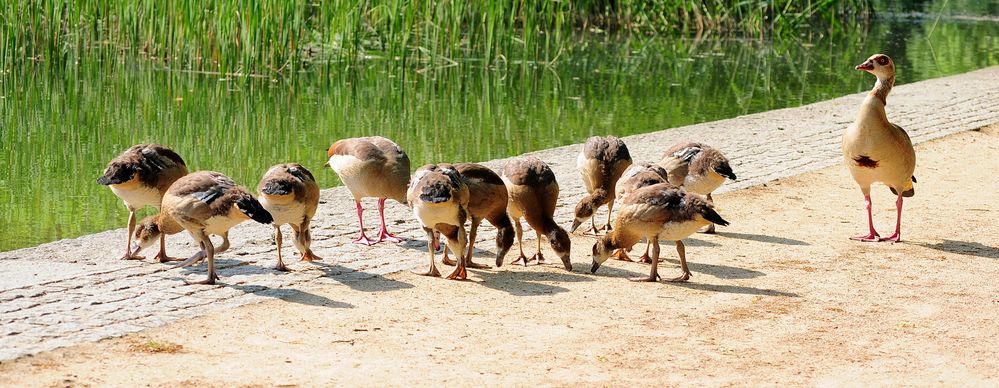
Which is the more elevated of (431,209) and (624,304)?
(431,209)

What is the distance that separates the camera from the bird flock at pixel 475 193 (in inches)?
309

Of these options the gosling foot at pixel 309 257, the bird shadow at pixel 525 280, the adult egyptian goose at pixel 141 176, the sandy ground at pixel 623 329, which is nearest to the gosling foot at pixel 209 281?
the sandy ground at pixel 623 329

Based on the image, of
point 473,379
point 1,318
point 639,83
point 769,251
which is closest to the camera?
point 473,379

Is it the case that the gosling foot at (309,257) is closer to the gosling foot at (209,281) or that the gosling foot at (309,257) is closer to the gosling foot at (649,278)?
the gosling foot at (209,281)

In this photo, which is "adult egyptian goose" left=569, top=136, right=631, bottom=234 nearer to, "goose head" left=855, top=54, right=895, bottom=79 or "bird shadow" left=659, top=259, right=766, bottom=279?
"bird shadow" left=659, top=259, right=766, bottom=279

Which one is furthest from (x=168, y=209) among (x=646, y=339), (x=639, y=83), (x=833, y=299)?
(x=639, y=83)

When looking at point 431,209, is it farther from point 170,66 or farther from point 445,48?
point 445,48

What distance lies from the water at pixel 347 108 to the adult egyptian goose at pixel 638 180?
4.34 meters

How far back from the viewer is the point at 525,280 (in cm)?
846

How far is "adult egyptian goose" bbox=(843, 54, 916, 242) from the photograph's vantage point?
379 inches

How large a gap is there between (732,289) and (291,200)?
304cm

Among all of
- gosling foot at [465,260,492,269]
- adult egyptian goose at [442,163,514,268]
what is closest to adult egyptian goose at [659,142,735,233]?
adult egyptian goose at [442,163,514,268]

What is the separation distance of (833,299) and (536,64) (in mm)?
14531

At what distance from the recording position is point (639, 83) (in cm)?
2122
